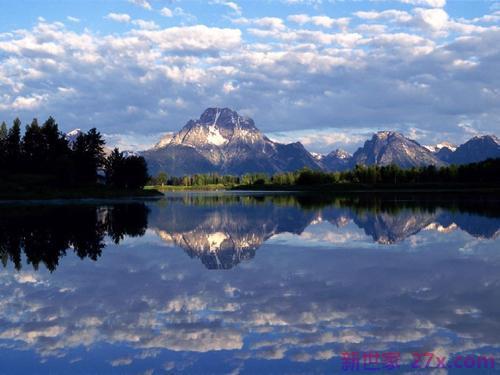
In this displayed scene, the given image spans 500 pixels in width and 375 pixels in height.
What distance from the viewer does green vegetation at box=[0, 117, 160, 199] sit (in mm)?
120106

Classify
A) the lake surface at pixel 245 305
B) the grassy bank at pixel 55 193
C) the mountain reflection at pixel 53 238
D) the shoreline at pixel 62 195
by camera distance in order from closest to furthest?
1. the lake surface at pixel 245 305
2. the mountain reflection at pixel 53 238
3. the shoreline at pixel 62 195
4. the grassy bank at pixel 55 193

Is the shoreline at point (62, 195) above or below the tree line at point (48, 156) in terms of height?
below

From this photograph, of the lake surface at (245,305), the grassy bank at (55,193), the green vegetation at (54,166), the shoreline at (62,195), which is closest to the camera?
the lake surface at (245,305)

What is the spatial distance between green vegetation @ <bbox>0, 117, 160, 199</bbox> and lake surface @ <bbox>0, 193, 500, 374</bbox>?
8740 centimetres

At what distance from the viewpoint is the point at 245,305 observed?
18516mm

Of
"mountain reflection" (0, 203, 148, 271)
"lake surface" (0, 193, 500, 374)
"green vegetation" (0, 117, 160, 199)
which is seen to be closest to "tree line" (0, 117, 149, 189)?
"green vegetation" (0, 117, 160, 199)

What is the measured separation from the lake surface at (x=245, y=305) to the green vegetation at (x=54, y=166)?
8740 centimetres

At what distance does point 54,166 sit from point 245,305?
4900 inches

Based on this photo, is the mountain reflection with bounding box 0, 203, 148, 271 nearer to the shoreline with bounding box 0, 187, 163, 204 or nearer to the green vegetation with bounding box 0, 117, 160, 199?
the shoreline with bounding box 0, 187, 163, 204

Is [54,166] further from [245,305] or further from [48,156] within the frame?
[245,305]

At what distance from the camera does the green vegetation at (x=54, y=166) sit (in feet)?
394

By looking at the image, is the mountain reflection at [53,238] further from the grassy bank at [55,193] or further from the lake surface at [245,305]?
the grassy bank at [55,193]

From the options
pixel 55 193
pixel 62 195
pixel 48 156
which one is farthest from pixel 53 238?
pixel 48 156

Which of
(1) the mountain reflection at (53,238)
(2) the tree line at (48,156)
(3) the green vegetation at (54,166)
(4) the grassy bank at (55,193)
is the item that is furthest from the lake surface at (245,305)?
(2) the tree line at (48,156)
